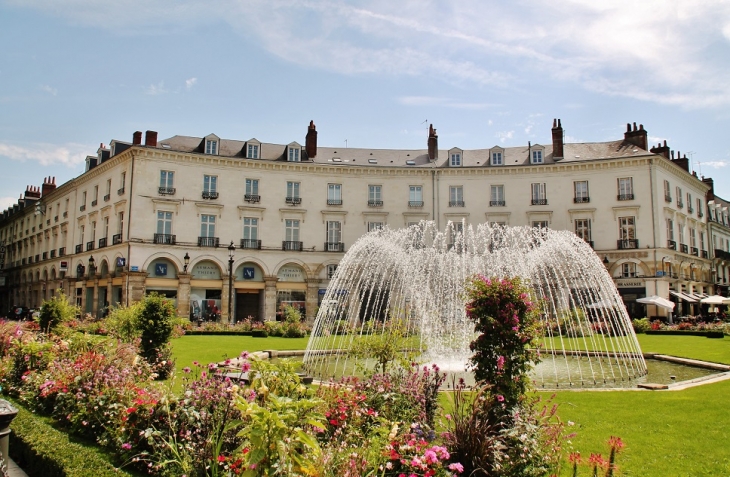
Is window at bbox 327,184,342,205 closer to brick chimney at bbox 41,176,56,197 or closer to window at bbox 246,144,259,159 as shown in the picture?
window at bbox 246,144,259,159

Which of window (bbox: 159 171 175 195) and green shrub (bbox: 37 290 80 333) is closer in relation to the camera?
green shrub (bbox: 37 290 80 333)

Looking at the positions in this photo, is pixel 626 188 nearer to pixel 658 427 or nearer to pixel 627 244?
pixel 627 244

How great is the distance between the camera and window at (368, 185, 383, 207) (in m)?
44.0

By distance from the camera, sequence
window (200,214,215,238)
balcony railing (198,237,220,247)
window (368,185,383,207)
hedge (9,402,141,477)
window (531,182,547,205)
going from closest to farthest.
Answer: hedge (9,402,141,477)
balcony railing (198,237,220,247)
window (200,214,215,238)
window (531,182,547,205)
window (368,185,383,207)

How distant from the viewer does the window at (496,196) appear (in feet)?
145

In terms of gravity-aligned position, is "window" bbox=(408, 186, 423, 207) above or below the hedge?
above

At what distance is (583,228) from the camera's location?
42594mm

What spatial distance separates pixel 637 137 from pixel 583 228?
9.39 m

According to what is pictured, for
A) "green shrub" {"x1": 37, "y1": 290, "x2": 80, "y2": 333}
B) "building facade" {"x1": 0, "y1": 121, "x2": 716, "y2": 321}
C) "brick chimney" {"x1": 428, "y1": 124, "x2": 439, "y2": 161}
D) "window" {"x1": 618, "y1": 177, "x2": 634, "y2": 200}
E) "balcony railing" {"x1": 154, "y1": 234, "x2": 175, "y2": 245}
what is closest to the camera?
"green shrub" {"x1": 37, "y1": 290, "x2": 80, "y2": 333}

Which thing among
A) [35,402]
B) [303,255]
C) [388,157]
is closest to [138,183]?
[303,255]

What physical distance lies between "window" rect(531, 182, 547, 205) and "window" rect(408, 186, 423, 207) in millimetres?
9005

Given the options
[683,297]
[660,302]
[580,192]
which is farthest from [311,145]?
[683,297]

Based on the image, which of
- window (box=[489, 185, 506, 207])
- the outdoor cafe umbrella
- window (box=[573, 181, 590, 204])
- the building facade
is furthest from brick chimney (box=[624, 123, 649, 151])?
the outdoor cafe umbrella

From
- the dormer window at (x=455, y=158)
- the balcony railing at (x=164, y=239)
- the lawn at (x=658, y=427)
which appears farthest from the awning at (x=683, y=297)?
the balcony railing at (x=164, y=239)
